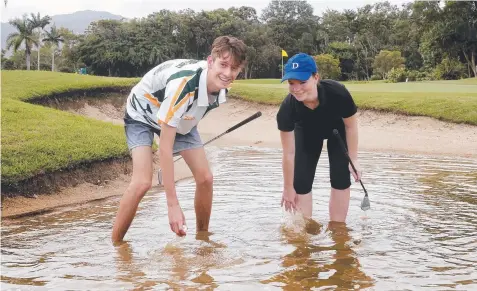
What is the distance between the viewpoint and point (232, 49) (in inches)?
178

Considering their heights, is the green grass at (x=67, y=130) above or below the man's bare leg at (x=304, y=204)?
above

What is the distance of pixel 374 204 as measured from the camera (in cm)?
729

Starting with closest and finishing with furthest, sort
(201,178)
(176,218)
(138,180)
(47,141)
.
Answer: (176,218)
(138,180)
(201,178)
(47,141)

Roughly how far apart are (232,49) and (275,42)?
217ft

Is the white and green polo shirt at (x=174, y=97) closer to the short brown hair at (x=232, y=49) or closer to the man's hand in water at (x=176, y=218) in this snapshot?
the short brown hair at (x=232, y=49)

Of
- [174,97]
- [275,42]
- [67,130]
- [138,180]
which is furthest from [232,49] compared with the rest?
[275,42]

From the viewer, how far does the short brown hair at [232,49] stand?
14.8ft

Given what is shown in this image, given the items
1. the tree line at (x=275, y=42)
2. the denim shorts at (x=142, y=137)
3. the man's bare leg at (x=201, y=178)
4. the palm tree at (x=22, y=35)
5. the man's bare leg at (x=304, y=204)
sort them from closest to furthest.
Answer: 1. the denim shorts at (x=142, y=137)
2. the man's bare leg at (x=201, y=178)
3. the man's bare leg at (x=304, y=204)
4. the tree line at (x=275, y=42)
5. the palm tree at (x=22, y=35)

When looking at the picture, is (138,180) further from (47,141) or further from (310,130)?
(47,141)

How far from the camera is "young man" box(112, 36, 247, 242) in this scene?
4.49 metres

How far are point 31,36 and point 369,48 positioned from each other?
40459mm

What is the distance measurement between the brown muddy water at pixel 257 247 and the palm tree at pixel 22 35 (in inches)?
2610

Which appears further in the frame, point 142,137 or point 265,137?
point 265,137

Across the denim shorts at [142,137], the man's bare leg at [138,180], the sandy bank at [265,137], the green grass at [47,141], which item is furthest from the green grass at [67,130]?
the denim shorts at [142,137]
